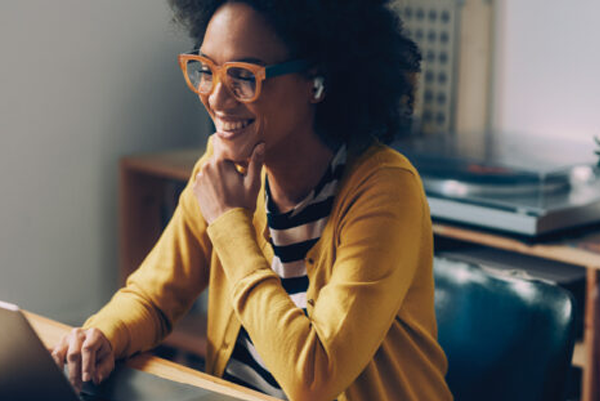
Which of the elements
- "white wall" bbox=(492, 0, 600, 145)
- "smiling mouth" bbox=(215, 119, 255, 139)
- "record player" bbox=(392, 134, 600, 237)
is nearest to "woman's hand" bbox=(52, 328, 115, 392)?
"smiling mouth" bbox=(215, 119, 255, 139)

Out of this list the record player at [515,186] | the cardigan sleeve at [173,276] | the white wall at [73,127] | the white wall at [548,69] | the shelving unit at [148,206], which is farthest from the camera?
the shelving unit at [148,206]

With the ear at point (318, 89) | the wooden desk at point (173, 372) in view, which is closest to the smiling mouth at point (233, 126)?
the ear at point (318, 89)

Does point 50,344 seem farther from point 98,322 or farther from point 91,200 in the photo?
point 91,200

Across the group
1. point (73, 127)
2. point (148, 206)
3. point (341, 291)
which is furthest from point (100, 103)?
point (341, 291)

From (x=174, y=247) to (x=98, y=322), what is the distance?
0.61ft

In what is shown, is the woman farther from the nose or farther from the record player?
the record player

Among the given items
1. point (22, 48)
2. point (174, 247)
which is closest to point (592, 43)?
point (174, 247)

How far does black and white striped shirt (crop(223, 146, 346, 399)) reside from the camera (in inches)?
50.5

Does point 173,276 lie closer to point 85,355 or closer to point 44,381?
point 85,355

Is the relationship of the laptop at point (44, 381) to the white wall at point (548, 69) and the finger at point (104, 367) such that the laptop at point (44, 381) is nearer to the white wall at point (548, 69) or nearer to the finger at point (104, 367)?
the finger at point (104, 367)

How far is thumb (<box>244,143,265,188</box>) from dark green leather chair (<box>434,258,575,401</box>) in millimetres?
339

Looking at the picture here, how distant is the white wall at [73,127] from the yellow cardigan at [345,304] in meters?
1.17

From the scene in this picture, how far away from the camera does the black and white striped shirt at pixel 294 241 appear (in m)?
1.28

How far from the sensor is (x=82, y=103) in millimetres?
2506
